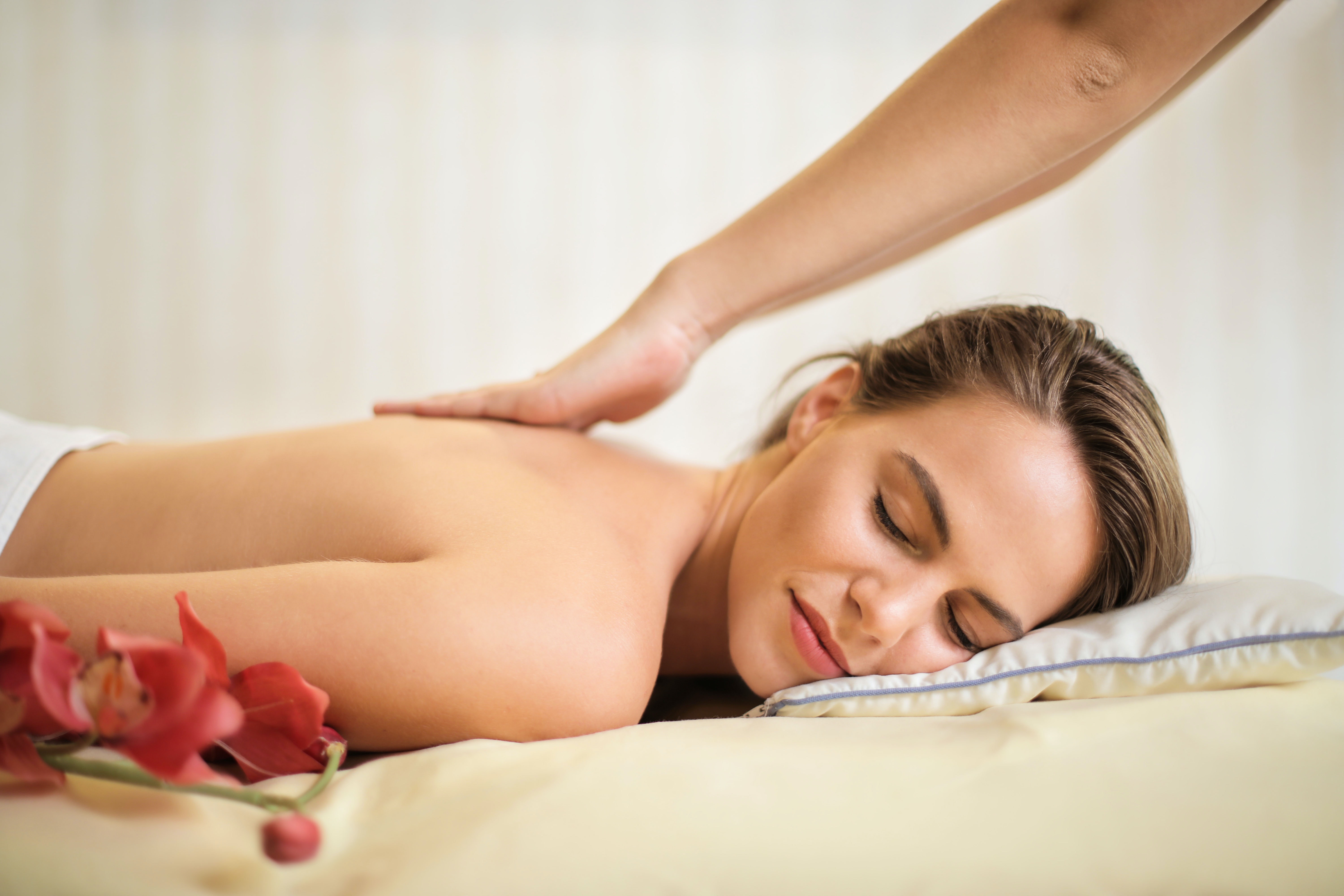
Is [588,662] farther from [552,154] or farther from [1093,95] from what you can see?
[552,154]

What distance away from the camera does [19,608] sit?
448 mm

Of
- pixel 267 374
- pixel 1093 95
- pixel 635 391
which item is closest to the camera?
pixel 1093 95

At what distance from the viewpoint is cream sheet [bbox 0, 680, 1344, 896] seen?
1.68ft

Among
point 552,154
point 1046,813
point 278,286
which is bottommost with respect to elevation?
point 1046,813

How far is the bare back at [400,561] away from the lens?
70cm

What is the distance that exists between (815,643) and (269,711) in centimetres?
60

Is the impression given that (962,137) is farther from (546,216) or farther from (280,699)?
(546,216)

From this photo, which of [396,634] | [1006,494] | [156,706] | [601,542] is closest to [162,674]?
[156,706]

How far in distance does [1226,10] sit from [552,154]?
155 centimetres

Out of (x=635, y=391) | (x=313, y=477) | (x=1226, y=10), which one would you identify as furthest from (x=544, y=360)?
(x=1226, y=10)

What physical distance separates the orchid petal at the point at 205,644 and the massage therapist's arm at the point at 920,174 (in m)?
0.64

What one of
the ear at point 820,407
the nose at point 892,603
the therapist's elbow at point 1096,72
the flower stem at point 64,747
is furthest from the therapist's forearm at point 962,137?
the flower stem at point 64,747

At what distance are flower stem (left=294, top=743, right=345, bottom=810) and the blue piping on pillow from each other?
51cm

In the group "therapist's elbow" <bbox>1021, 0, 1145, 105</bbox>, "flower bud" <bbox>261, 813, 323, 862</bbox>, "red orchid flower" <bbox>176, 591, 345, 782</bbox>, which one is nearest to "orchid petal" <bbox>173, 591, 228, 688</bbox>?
"red orchid flower" <bbox>176, 591, 345, 782</bbox>
